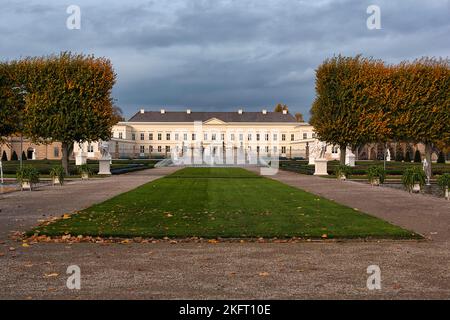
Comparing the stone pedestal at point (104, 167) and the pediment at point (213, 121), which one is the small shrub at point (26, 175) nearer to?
the stone pedestal at point (104, 167)

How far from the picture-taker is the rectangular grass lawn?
9227 millimetres

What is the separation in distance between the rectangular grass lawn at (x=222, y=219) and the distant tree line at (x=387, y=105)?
757 inches

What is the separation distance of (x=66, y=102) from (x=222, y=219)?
23279 millimetres

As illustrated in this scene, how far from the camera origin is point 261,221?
1069cm

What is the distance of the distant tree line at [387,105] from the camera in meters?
33.5

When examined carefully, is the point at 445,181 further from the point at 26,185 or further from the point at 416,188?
the point at 26,185

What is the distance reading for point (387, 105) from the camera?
33.9 meters

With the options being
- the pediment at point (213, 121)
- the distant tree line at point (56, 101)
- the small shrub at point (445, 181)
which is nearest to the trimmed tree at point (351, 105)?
the distant tree line at point (56, 101)

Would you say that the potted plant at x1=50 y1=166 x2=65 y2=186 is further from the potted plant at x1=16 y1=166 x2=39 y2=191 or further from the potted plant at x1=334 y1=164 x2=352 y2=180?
the potted plant at x1=334 y1=164 x2=352 y2=180

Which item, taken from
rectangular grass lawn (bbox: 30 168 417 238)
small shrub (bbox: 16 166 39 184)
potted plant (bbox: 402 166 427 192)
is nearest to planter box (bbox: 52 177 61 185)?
small shrub (bbox: 16 166 39 184)

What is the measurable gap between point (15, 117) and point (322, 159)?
1941 cm

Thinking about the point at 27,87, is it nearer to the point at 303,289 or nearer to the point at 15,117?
the point at 15,117

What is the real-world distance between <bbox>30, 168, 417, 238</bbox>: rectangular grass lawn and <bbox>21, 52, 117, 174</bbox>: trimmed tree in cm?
1713
